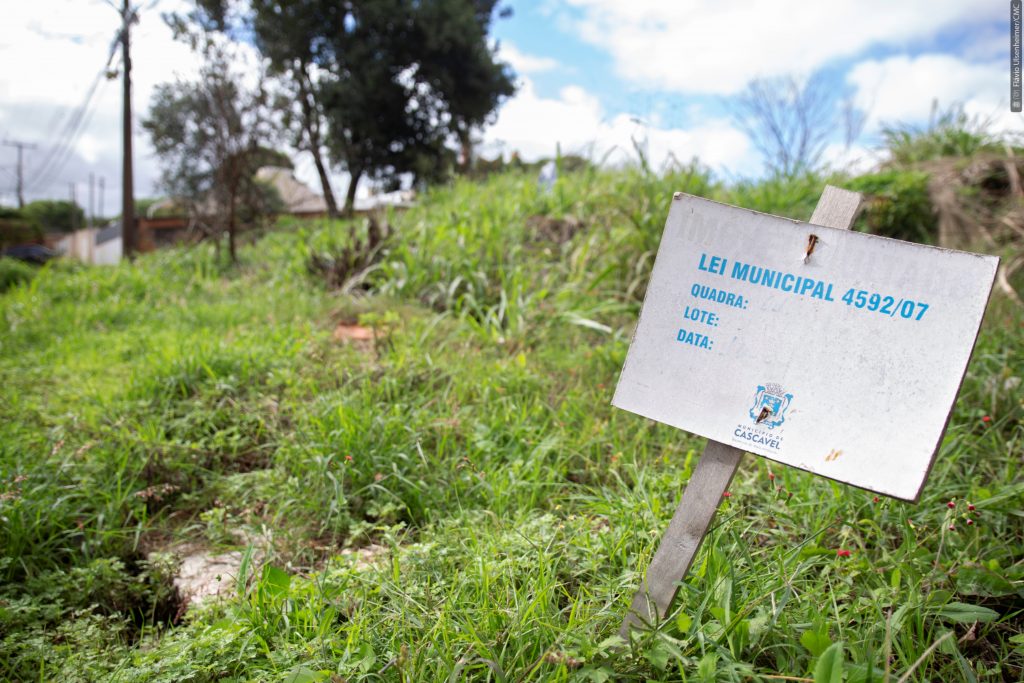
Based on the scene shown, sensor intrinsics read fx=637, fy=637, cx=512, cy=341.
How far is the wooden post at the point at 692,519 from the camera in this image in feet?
5.08

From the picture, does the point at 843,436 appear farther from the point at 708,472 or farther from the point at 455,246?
the point at 455,246

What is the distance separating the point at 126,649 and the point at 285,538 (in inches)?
22.9

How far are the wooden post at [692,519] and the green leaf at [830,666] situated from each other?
347 millimetres

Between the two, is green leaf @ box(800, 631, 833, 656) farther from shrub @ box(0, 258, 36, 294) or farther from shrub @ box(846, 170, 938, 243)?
shrub @ box(0, 258, 36, 294)

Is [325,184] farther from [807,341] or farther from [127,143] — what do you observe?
[807,341]

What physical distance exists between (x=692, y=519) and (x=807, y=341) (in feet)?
1.67

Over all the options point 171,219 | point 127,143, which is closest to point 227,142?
point 127,143

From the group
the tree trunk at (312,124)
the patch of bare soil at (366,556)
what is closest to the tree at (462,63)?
the tree trunk at (312,124)

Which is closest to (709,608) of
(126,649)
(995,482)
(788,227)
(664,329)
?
(664,329)

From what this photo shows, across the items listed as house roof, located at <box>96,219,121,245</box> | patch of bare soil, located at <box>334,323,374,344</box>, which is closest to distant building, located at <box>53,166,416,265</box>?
house roof, located at <box>96,219,121,245</box>

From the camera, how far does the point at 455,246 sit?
17.0ft

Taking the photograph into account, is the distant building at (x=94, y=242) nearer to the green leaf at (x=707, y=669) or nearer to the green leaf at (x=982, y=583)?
the green leaf at (x=707, y=669)

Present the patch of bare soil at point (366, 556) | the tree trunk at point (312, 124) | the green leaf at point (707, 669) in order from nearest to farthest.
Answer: the green leaf at point (707, 669), the patch of bare soil at point (366, 556), the tree trunk at point (312, 124)

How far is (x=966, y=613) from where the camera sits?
1.63 metres
